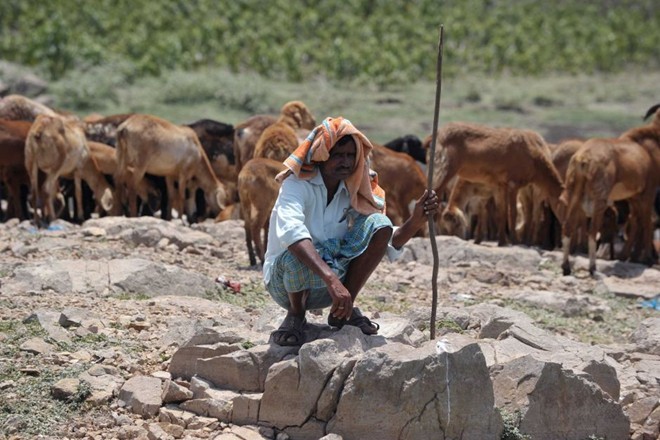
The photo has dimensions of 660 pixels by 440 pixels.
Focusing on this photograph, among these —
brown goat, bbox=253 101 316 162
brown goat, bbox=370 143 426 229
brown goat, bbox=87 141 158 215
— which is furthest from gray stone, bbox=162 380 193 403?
brown goat, bbox=87 141 158 215

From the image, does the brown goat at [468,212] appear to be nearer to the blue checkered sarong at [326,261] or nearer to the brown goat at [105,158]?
the brown goat at [105,158]

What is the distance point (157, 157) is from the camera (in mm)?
15938

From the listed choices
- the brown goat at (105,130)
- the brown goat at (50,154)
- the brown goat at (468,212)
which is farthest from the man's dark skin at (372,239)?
the brown goat at (105,130)

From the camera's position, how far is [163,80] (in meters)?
37.1

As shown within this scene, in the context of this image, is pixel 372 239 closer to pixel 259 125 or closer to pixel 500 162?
pixel 500 162

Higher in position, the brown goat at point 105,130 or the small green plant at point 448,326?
the small green plant at point 448,326

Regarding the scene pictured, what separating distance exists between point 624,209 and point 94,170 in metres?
8.14

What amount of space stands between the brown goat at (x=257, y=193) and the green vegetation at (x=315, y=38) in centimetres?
2644

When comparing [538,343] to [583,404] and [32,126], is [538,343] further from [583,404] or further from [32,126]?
[32,126]

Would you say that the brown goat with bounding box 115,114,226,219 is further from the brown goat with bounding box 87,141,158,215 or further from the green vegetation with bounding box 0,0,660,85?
the green vegetation with bounding box 0,0,660,85

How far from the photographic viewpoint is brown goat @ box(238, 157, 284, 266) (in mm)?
12000

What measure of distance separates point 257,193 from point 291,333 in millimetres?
5599

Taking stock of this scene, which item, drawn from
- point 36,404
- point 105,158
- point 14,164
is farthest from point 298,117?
point 36,404

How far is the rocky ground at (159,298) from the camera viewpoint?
21.2ft
